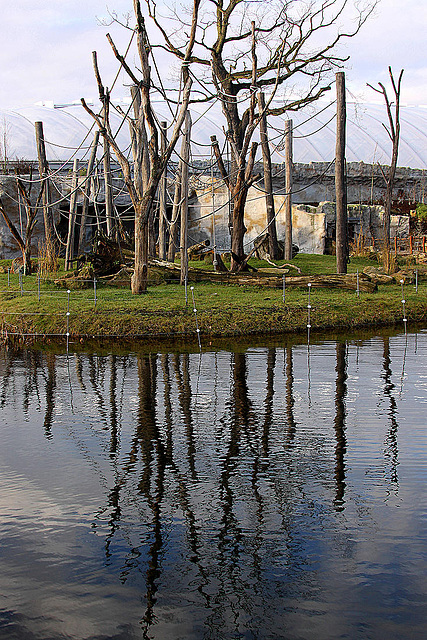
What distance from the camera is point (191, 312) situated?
16422 millimetres

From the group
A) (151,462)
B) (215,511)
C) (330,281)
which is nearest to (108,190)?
(330,281)

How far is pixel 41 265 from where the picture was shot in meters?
23.4

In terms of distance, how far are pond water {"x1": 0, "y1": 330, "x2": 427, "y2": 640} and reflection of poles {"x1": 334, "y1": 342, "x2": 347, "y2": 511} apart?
0.09 feet

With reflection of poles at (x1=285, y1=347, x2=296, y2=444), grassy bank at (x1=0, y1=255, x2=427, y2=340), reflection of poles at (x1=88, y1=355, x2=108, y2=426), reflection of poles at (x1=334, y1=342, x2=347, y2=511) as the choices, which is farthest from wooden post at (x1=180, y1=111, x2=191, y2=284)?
reflection of poles at (x1=334, y1=342, x2=347, y2=511)

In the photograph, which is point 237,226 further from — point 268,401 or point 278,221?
point 268,401

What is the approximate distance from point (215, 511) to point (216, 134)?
4357cm

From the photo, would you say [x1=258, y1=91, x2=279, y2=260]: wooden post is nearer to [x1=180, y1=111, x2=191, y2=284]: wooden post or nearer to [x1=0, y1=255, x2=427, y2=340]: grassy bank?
[x1=180, y1=111, x2=191, y2=284]: wooden post

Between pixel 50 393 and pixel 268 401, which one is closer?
pixel 268 401

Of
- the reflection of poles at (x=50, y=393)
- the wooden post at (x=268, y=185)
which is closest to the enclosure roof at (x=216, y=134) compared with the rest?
the wooden post at (x=268, y=185)

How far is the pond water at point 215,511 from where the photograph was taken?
453 centimetres

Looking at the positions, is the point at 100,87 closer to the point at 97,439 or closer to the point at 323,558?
the point at 97,439

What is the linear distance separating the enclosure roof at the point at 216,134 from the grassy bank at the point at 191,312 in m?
24.0

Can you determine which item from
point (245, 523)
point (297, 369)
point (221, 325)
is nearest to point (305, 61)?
point (221, 325)

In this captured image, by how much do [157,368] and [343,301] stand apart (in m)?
7.10
